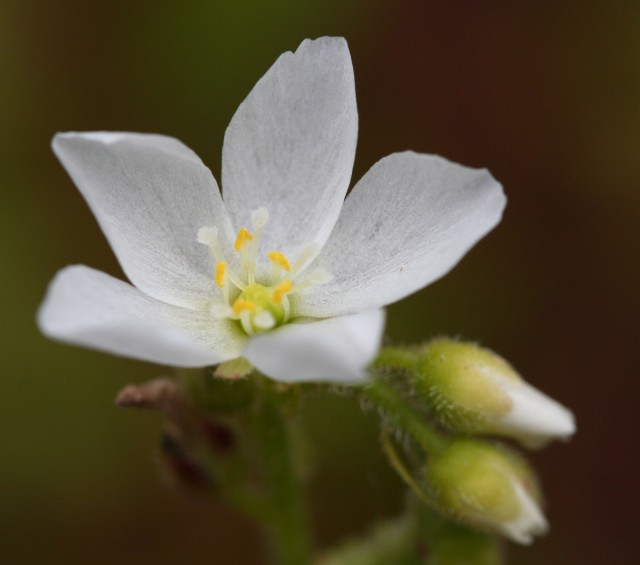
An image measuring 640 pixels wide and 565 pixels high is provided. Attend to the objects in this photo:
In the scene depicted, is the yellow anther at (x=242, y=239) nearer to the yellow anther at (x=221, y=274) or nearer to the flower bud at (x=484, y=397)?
the yellow anther at (x=221, y=274)

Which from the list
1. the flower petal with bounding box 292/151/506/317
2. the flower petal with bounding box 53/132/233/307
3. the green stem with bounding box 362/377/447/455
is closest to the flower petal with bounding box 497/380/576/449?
the green stem with bounding box 362/377/447/455

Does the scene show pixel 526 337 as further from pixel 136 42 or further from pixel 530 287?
pixel 136 42

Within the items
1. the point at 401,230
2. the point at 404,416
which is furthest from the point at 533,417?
the point at 401,230

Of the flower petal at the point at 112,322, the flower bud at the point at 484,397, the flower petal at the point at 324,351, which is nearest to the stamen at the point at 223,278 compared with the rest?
the flower petal at the point at 112,322

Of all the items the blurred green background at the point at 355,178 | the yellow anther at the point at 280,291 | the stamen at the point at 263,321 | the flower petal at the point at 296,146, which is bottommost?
the blurred green background at the point at 355,178

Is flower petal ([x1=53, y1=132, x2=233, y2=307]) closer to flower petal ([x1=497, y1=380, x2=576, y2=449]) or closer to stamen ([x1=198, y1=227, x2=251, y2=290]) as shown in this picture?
stamen ([x1=198, y1=227, x2=251, y2=290])

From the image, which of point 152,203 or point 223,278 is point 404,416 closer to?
point 223,278
